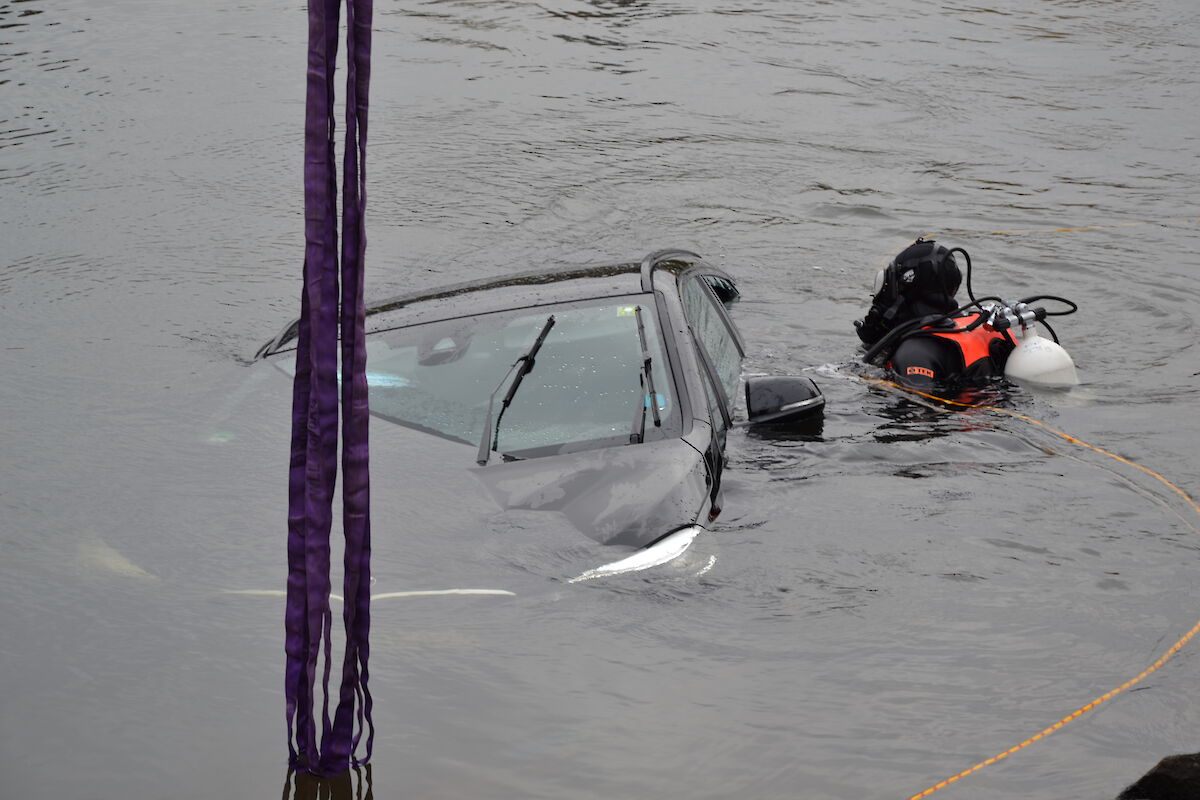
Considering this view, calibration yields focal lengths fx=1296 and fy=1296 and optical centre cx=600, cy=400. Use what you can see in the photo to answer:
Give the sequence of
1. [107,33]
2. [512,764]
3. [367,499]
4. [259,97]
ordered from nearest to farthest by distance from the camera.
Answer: [367,499]
[512,764]
[259,97]
[107,33]

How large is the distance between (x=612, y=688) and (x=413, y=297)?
9.58ft

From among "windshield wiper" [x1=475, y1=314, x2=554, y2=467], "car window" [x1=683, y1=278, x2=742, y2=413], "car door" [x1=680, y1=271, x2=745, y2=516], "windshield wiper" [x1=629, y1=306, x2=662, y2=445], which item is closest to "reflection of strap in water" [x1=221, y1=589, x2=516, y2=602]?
"windshield wiper" [x1=475, y1=314, x2=554, y2=467]

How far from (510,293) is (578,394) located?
0.99 meters

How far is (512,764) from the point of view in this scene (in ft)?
13.1

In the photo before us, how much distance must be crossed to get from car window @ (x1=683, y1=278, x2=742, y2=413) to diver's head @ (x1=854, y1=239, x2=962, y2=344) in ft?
4.03

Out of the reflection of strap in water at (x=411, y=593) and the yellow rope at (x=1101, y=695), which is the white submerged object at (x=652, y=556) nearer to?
the reflection of strap in water at (x=411, y=593)

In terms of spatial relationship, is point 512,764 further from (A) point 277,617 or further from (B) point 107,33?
(B) point 107,33

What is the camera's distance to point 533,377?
5.81 meters

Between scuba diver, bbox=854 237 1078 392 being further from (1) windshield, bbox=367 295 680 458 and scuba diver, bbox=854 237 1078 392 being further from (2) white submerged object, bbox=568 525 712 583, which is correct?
(2) white submerged object, bbox=568 525 712 583

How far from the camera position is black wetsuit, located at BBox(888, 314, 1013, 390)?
7973 mm

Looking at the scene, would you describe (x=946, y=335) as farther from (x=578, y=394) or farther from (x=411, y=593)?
(x=411, y=593)

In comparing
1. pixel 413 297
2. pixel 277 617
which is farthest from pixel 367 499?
pixel 413 297

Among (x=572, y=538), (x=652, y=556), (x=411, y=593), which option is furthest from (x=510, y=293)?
(x=411, y=593)

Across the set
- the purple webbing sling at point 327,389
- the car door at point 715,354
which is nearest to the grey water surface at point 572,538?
the car door at point 715,354
